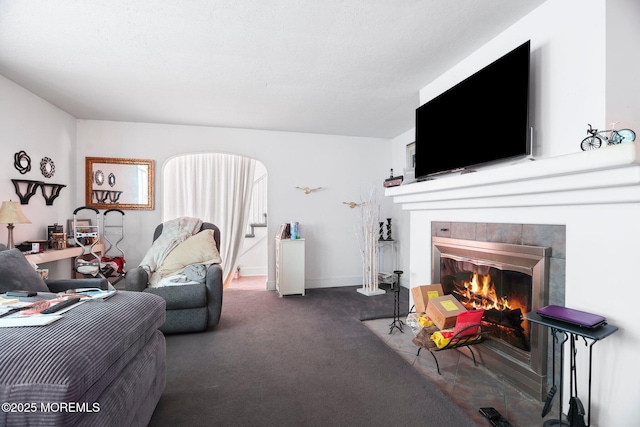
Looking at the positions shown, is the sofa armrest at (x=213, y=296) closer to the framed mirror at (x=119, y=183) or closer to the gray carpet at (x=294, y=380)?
the gray carpet at (x=294, y=380)

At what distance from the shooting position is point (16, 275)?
182 centimetres

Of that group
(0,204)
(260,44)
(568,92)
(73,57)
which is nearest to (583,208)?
(568,92)

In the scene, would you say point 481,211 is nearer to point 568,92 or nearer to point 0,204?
point 568,92

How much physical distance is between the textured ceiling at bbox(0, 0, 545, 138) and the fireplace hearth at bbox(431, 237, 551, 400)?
1.57 metres

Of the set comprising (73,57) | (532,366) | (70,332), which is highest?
(73,57)

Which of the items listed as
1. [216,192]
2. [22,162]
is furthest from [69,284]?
[216,192]

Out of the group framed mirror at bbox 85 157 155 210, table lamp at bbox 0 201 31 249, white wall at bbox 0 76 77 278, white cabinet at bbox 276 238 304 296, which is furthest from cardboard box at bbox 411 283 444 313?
white wall at bbox 0 76 77 278

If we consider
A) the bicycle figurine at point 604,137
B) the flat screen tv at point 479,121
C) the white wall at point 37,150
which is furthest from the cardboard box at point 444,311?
the white wall at point 37,150

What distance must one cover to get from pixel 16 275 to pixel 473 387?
2.94 metres

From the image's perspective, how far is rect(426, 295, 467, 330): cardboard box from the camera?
2.14m

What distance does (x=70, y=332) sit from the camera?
1130 millimetres

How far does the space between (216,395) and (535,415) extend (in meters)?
1.87

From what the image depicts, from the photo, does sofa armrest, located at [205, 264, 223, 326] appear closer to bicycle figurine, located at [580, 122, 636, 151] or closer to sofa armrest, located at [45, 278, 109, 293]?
sofa armrest, located at [45, 278, 109, 293]

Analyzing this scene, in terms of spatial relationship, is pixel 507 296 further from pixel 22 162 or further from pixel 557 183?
pixel 22 162
